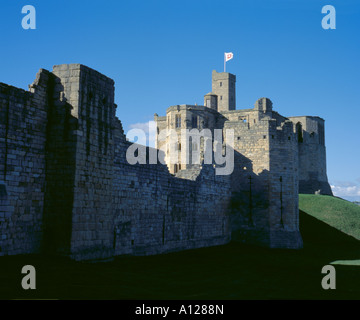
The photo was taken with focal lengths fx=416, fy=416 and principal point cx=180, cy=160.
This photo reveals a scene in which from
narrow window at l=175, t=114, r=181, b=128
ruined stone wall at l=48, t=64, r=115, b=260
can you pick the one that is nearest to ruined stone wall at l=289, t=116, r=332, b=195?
narrow window at l=175, t=114, r=181, b=128

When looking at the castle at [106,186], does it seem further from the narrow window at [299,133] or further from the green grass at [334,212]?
the narrow window at [299,133]

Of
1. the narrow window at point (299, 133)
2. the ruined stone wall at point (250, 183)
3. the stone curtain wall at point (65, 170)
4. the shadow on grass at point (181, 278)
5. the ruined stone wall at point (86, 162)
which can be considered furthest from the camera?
the narrow window at point (299, 133)

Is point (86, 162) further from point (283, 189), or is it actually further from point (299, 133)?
point (299, 133)

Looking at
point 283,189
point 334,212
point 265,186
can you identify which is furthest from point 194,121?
point 283,189

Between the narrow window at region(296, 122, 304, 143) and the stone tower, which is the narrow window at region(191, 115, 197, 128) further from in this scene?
the narrow window at region(296, 122, 304, 143)

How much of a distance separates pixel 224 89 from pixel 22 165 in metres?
54.9

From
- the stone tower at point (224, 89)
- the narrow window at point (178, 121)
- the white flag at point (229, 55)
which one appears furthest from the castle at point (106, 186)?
the white flag at point (229, 55)

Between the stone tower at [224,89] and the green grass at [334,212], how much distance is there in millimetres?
31236

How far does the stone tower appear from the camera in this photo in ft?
206

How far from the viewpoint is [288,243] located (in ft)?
67.8

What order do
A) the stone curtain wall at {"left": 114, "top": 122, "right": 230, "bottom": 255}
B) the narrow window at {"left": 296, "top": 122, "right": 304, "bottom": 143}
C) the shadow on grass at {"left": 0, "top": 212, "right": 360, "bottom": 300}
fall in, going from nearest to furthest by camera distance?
the shadow on grass at {"left": 0, "top": 212, "right": 360, "bottom": 300} → the stone curtain wall at {"left": 114, "top": 122, "right": 230, "bottom": 255} → the narrow window at {"left": 296, "top": 122, "right": 304, "bottom": 143}

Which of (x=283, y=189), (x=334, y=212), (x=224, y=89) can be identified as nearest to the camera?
(x=283, y=189)

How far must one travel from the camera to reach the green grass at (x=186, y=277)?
815 cm

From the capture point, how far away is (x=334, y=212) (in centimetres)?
2970
